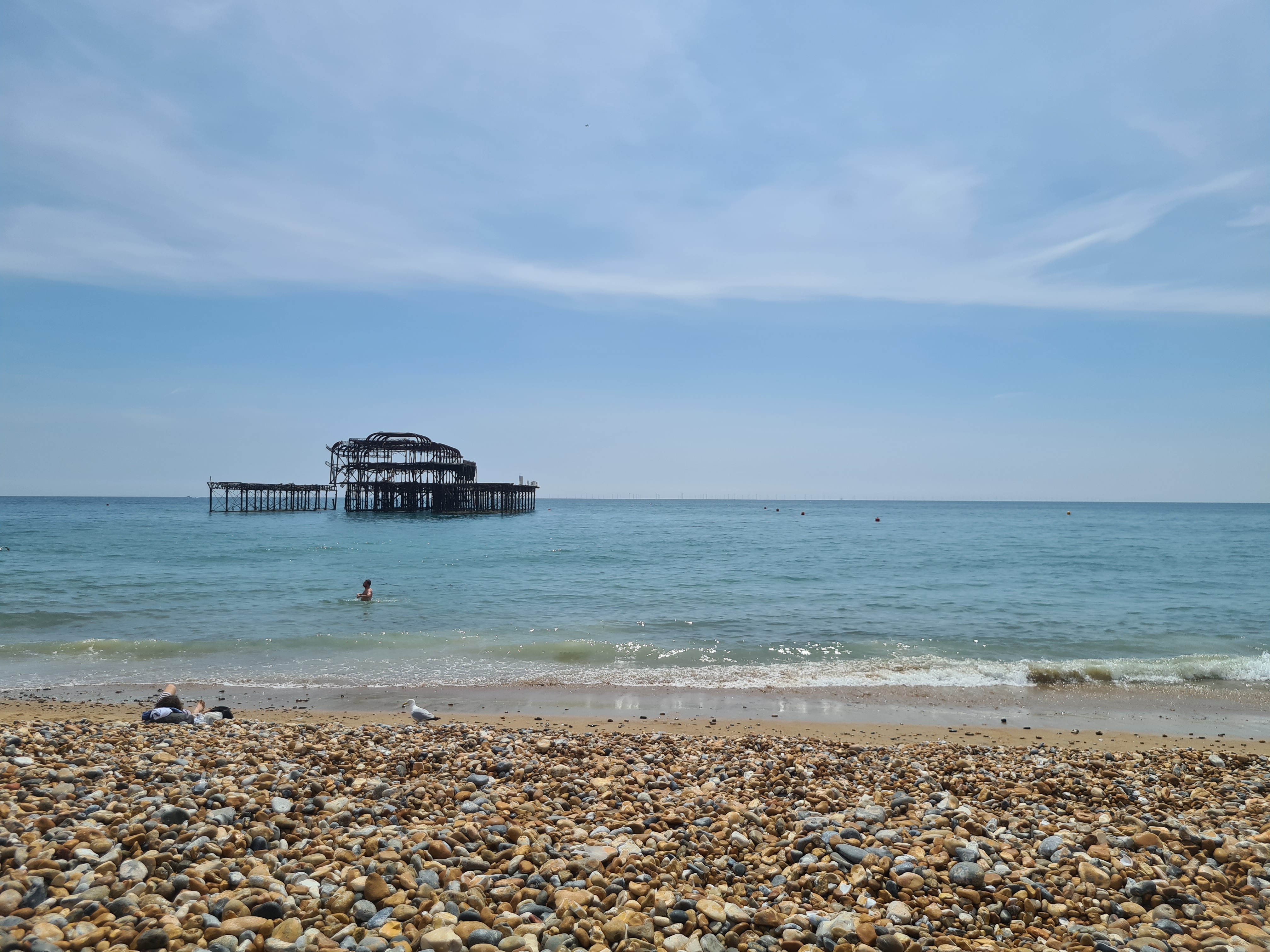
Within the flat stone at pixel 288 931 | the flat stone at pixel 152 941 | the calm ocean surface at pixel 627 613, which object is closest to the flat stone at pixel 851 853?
the flat stone at pixel 288 931

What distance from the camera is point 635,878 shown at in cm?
396

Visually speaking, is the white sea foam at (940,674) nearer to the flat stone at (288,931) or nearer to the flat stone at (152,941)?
the flat stone at (288,931)

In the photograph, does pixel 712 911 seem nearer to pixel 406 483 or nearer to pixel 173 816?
pixel 173 816

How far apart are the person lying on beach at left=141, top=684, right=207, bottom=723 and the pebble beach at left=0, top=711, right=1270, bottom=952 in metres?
1.56

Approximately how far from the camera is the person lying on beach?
8.06 m

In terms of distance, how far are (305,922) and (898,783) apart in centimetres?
451

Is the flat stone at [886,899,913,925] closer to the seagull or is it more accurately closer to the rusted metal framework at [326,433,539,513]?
the seagull

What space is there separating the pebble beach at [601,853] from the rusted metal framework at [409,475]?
204 feet

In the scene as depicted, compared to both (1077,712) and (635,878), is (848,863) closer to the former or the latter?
(635,878)

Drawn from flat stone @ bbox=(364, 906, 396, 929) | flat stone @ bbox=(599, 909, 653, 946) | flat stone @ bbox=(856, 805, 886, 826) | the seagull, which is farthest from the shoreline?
flat stone @ bbox=(364, 906, 396, 929)

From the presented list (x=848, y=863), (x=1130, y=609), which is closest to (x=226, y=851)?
(x=848, y=863)

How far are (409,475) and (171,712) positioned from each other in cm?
6284

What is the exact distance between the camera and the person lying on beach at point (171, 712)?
317 inches

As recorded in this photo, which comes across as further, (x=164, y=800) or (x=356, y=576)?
(x=356, y=576)
